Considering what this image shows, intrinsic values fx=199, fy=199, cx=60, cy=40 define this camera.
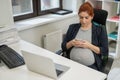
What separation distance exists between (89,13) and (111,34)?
1276mm

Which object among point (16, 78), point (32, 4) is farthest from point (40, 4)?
point (16, 78)

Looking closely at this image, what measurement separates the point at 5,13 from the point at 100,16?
3.50ft

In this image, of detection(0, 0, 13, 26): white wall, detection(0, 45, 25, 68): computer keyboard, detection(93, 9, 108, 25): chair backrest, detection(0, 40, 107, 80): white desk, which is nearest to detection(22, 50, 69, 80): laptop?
detection(0, 40, 107, 80): white desk

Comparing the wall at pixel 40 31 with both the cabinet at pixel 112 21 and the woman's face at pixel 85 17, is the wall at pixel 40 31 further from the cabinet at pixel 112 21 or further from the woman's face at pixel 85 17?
the woman's face at pixel 85 17

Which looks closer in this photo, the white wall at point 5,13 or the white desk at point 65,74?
the white desk at point 65,74

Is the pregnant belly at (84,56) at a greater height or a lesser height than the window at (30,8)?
lesser

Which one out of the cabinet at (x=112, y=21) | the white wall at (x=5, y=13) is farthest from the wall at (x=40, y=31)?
the cabinet at (x=112, y=21)

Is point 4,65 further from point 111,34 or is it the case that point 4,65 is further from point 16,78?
point 111,34

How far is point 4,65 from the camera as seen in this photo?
5.68ft

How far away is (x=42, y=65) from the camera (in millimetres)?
1454

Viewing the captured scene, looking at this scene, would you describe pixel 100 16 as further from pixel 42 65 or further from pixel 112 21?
pixel 42 65

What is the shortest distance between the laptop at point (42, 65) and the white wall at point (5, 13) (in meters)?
0.77

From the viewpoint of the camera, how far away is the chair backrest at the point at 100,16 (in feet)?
7.45

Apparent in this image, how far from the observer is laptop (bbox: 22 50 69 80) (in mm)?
1406
